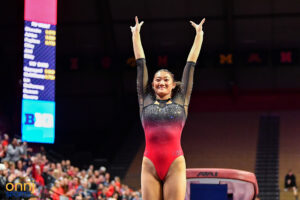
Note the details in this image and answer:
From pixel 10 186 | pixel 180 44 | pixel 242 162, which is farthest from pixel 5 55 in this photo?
pixel 10 186

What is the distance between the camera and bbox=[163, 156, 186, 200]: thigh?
560 cm

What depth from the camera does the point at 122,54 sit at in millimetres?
30344

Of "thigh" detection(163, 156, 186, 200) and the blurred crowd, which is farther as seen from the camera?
the blurred crowd

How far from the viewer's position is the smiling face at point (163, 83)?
5.94m

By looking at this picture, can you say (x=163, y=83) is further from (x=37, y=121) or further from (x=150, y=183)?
(x=37, y=121)

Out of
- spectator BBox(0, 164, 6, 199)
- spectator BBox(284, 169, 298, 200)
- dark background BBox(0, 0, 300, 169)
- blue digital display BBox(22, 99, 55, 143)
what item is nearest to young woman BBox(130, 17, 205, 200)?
spectator BBox(0, 164, 6, 199)

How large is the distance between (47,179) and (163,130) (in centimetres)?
1197

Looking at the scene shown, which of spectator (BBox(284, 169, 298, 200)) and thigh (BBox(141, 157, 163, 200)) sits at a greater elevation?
thigh (BBox(141, 157, 163, 200))

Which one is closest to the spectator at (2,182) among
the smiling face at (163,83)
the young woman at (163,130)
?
the young woman at (163,130)

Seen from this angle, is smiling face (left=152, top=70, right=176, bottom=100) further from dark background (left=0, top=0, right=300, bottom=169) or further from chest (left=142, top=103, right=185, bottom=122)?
dark background (left=0, top=0, right=300, bottom=169)

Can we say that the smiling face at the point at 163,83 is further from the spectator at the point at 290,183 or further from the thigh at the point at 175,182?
the spectator at the point at 290,183

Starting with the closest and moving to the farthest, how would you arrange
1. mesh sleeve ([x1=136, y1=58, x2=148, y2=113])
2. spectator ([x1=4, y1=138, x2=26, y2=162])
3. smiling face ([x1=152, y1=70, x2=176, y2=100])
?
1. smiling face ([x1=152, y1=70, x2=176, y2=100])
2. mesh sleeve ([x1=136, y1=58, x2=148, y2=113])
3. spectator ([x1=4, y1=138, x2=26, y2=162])

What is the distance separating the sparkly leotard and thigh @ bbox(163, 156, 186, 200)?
0.17ft

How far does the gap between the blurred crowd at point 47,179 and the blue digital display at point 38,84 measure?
27.1 inches
